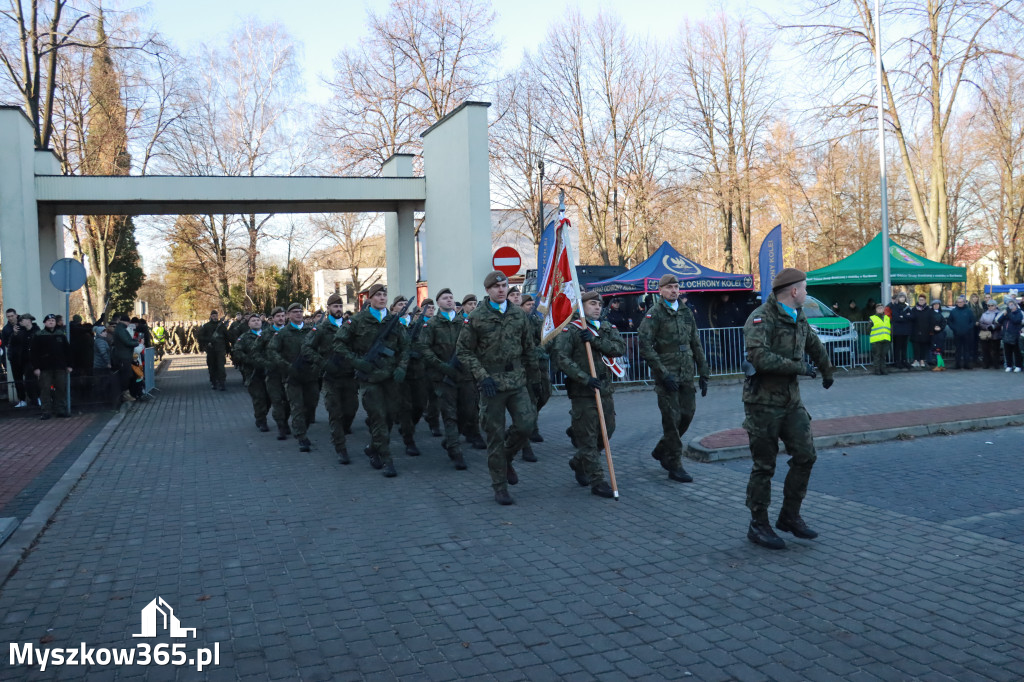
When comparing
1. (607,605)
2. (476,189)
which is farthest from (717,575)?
(476,189)

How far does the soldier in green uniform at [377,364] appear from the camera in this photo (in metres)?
8.84

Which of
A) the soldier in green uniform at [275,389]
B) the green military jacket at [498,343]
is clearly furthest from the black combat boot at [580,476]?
the soldier in green uniform at [275,389]

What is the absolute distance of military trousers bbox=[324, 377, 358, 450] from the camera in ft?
31.8

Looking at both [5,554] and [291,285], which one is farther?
[291,285]

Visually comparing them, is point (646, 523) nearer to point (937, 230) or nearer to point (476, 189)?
point (476, 189)

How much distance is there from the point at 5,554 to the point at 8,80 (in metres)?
25.7

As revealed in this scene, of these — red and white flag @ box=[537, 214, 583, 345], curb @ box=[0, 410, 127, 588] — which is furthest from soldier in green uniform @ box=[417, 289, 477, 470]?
curb @ box=[0, 410, 127, 588]

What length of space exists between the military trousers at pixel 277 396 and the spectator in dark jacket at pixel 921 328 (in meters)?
14.2

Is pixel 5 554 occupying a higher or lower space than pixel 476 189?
lower

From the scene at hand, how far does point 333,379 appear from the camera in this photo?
973 centimetres

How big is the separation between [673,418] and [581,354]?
108cm

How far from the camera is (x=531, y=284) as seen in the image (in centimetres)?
2398

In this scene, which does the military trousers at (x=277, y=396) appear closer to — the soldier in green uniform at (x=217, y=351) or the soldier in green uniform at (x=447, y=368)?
the soldier in green uniform at (x=447, y=368)

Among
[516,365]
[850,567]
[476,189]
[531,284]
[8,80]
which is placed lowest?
[850,567]
